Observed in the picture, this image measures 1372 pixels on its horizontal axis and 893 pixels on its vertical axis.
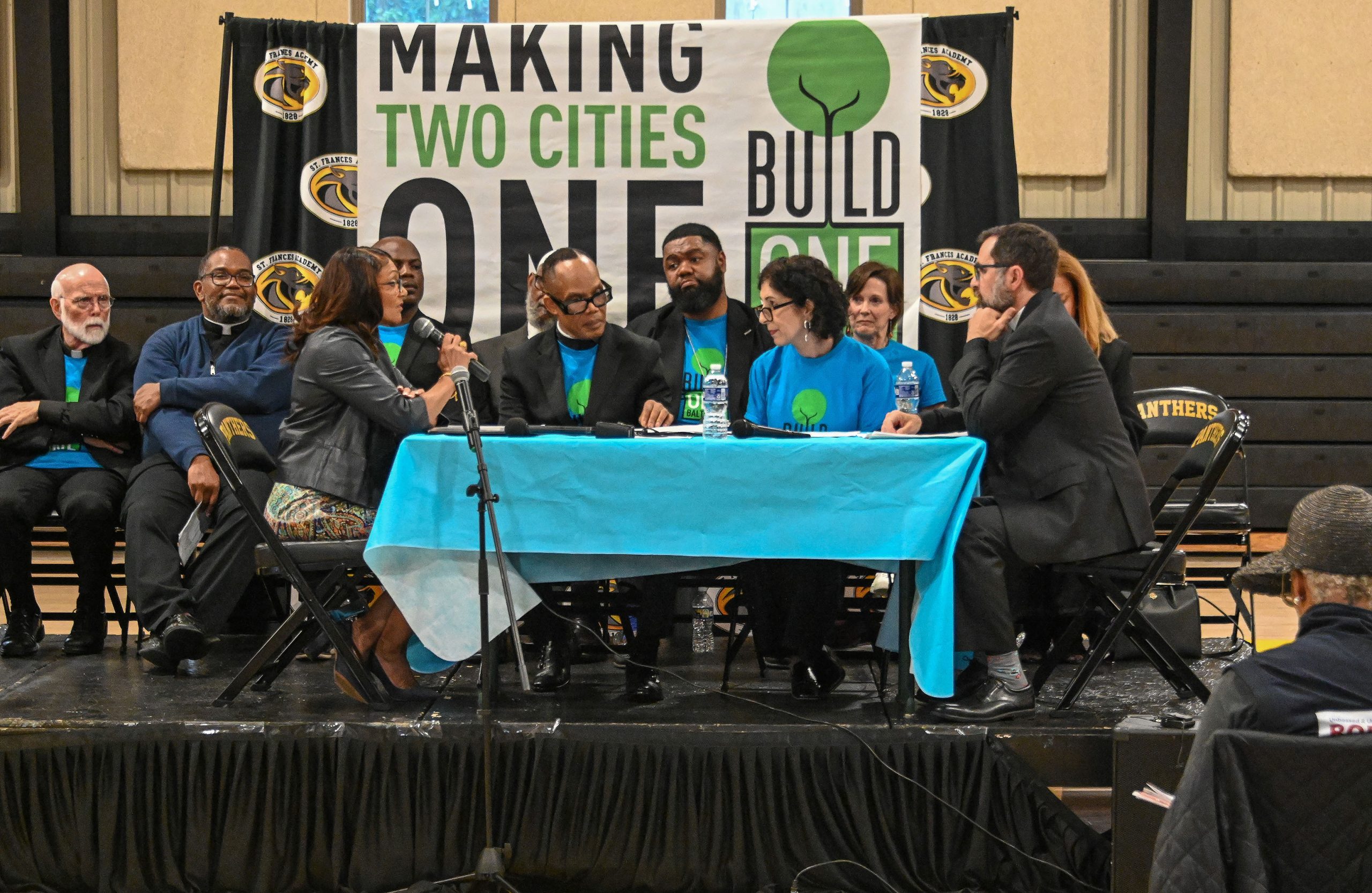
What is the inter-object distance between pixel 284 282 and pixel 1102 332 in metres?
3.30

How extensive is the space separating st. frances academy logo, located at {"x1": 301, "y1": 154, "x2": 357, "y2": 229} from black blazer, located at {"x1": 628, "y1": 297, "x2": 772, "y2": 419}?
142 cm

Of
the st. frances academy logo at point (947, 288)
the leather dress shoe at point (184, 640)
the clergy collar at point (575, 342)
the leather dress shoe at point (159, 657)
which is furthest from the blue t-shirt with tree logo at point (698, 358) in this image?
the leather dress shoe at point (159, 657)

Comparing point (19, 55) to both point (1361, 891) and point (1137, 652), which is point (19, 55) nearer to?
point (1137, 652)

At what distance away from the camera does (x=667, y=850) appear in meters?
3.17

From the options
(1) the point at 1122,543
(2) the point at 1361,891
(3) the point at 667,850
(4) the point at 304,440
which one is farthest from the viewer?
(4) the point at 304,440

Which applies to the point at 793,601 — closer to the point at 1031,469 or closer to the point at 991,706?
the point at 991,706

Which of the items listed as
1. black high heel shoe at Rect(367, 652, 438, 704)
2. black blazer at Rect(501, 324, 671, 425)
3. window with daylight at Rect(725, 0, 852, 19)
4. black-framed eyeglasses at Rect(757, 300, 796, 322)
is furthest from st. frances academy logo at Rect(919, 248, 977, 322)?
window with daylight at Rect(725, 0, 852, 19)

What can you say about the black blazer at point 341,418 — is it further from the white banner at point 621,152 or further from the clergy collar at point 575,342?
the white banner at point 621,152

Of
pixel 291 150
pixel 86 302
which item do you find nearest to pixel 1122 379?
pixel 291 150

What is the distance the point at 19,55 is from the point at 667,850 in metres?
7.61

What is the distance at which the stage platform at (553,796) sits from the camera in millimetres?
3162

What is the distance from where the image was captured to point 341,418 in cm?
363

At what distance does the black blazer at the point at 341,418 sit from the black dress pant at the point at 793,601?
1.08 metres

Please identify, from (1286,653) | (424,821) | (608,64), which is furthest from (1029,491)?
(608,64)
